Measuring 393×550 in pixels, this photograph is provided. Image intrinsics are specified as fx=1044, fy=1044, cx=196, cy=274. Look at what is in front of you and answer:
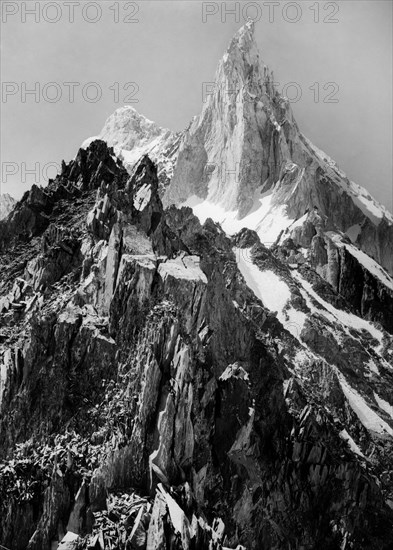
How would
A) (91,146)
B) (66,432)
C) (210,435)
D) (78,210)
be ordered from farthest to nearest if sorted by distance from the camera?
(91,146) < (78,210) < (210,435) < (66,432)

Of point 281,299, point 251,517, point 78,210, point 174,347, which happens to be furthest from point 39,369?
point 281,299

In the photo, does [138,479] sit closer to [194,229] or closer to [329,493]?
[329,493]

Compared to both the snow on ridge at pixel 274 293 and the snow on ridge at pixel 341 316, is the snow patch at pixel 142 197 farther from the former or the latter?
the snow on ridge at pixel 341 316

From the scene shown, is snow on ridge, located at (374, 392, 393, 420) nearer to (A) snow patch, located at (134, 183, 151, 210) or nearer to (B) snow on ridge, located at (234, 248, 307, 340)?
(B) snow on ridge, located at (234, 248, 307, 340)

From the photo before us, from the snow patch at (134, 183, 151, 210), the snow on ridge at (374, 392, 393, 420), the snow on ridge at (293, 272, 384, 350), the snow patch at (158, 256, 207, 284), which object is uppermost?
the snow patch at (134, 183, 151, 210)

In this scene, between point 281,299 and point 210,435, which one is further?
point 281,299

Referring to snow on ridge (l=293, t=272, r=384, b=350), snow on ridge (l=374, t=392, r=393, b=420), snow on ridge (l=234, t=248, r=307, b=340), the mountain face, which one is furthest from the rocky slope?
snow on ridge (l=293, t=272, r=384, b=350)

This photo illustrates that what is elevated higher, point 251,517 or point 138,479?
point 138,479

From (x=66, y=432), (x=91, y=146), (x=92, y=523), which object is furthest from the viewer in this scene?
(x=91, y=146)

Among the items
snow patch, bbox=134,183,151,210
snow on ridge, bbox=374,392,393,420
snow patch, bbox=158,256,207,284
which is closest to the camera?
snow patch, bbox=158,256,207,284
